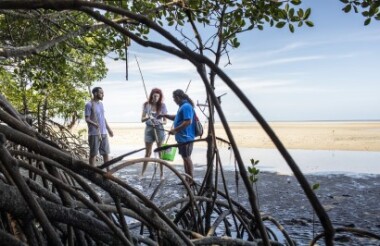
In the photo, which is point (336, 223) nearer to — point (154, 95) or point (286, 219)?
point (286, 219)

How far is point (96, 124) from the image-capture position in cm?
595

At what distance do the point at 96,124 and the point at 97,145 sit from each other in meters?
0.45

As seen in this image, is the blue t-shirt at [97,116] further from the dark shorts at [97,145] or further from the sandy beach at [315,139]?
the sandy beach at [315,139]

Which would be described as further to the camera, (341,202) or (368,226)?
(341,202)

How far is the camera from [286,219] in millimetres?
4176

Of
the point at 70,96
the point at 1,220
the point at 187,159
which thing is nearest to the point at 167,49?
the point at 1,220

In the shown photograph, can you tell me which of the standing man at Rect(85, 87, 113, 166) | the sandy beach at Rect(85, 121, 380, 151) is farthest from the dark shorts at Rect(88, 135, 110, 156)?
the sandy beach at Rect(85, 121, 380, 151)

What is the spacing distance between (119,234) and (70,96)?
9.75m

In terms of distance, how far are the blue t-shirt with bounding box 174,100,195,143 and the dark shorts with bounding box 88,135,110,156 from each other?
1.41 meters

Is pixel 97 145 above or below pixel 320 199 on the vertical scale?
above

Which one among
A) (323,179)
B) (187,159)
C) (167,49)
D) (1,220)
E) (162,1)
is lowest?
(323,179)

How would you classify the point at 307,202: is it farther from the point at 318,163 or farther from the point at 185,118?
the point at 318,163

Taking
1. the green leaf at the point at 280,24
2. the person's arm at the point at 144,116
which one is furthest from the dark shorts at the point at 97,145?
the green leaf at the point at 280,24

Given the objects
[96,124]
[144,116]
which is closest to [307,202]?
[144,116]
